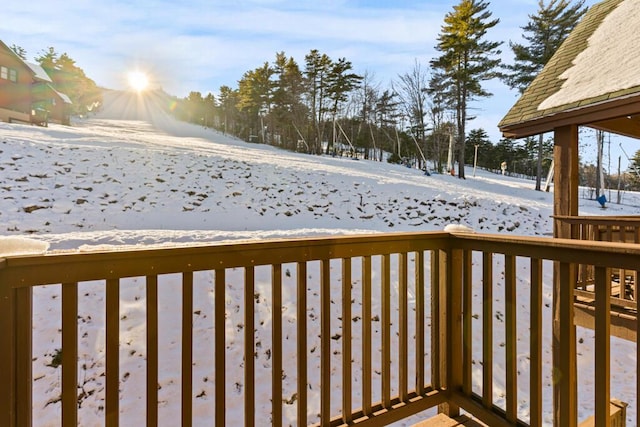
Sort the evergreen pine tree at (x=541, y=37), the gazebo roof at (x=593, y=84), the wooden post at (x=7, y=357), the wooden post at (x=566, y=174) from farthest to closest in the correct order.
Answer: the evergreen pine tree at (x=541, y=37), the wooden post at (x=566, y=174), the gazebo roof at (x=593, y=84), the wooden post at (x=7, y=357)

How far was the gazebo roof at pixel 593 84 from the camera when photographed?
3.56 metres

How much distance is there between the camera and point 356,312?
4512 millimetres

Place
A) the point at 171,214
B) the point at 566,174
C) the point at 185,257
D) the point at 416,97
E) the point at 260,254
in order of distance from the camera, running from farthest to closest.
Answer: the point at 416,97 < the point at 171,214 < the point at 566,174 < the point at 260,254 < the point at 185,257

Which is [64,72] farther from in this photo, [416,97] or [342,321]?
[342,321]

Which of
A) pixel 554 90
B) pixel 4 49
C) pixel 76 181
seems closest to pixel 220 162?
pixel 76 181

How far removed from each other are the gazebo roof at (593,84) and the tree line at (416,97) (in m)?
13.5

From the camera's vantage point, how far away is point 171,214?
8023mm

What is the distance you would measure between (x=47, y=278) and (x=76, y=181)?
31.2 feet

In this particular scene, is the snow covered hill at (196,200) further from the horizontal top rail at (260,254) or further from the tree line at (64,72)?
the tree line at (64,72)

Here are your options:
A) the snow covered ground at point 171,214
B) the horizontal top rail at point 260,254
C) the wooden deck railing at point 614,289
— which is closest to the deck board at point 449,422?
the horizontal top rail at point 260,254

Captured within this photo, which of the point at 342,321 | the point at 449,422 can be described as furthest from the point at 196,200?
the point at 449,422

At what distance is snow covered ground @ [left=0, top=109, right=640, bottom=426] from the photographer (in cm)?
312

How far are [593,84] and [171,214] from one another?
8257mm

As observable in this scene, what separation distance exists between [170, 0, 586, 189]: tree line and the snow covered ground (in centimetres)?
856
